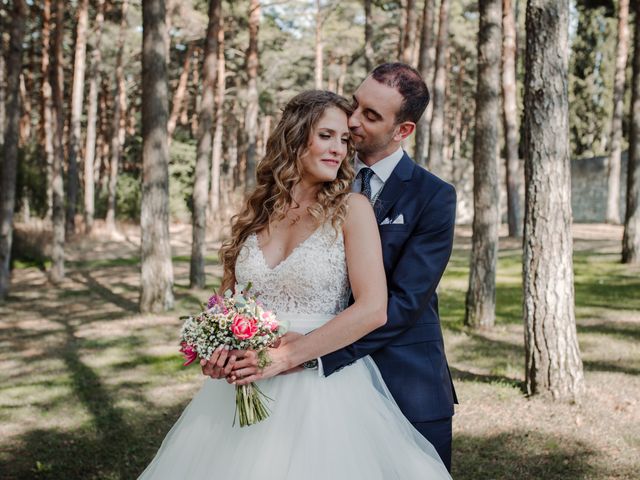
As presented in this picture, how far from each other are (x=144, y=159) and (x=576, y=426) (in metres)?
8.80

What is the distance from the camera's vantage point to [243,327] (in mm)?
2516

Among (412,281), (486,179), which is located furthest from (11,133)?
(412,281)

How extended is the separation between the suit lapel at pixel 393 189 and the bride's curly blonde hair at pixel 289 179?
0.52ft

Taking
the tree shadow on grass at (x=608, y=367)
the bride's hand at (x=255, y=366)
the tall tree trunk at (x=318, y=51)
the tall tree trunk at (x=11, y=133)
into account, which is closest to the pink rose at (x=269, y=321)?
the bride's hand at (x=255, y=366)

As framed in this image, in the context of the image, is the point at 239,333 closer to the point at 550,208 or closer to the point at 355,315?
the point at 355,315

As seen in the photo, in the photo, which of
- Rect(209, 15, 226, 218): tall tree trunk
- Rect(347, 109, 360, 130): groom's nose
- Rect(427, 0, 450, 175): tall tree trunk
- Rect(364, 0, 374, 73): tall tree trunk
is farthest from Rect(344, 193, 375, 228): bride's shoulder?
Rect(209, 15, 226, 218): tall tree trunk

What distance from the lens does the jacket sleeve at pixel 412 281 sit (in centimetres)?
276

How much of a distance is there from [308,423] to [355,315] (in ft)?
1.58

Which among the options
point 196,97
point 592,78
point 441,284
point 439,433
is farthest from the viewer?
point 592,78

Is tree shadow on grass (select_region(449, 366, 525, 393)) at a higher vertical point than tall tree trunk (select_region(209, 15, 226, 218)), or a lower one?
lower

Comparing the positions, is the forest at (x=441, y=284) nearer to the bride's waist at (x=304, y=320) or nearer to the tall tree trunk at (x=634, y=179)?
the tall tree trunk at (x=634, y=179)

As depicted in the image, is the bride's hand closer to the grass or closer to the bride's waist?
the bride's waist

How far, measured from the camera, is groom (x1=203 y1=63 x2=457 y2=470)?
2.79 m

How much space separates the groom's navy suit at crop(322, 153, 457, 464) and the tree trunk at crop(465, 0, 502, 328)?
720 centimetres
